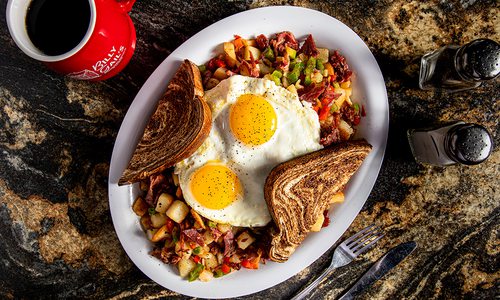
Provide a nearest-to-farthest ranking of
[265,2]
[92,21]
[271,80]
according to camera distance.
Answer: [92,21] < [271,80] < [265,2]

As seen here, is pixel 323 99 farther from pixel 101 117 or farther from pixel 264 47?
pixel 101 117

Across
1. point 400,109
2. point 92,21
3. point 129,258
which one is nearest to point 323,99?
point 400,109

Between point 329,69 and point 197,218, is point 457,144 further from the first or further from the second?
point 197,218

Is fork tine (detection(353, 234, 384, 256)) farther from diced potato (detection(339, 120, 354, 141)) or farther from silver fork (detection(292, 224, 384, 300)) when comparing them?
diced potato (detection(339, 120, 354, 141))

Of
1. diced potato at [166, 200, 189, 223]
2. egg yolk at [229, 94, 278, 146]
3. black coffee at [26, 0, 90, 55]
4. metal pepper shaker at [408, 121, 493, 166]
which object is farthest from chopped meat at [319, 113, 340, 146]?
black coffee at [26, 0, 90, 55]

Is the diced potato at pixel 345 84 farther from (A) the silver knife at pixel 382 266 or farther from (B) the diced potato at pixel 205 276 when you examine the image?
(B) the diced potato at pixel 205 276

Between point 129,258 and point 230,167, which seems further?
point 129,258
